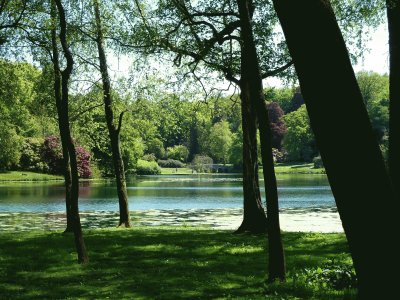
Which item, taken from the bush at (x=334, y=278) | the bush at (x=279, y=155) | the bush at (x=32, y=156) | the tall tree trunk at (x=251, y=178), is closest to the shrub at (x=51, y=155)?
the bush at (x=32, y=156)

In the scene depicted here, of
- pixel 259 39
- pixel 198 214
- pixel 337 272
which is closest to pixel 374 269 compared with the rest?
pixel 337 272

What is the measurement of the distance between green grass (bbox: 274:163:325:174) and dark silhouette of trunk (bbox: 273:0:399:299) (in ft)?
368

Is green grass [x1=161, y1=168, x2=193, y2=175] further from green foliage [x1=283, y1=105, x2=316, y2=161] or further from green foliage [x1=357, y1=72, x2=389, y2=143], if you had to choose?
green foliage [x1=357, y1=72, x2=389, y2=143]

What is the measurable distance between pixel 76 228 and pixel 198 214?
Result: 22913 mm

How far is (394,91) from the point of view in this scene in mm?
8547

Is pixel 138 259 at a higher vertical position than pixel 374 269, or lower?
lower

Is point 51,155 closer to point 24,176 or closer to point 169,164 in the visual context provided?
point 24,176

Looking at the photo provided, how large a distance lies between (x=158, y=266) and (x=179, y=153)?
142045 mm

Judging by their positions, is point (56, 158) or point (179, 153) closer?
point (56, 158)

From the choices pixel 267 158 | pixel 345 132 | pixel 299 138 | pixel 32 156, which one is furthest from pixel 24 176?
pixel 345 132

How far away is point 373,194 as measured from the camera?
3.91m

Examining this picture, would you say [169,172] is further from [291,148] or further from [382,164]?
[382,164]

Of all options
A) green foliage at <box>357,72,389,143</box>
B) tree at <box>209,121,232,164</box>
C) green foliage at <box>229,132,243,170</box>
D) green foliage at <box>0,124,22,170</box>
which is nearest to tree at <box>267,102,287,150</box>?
green foliage at <box>229,132,243,170</box>

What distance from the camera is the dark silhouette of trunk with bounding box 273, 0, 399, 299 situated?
391cm
